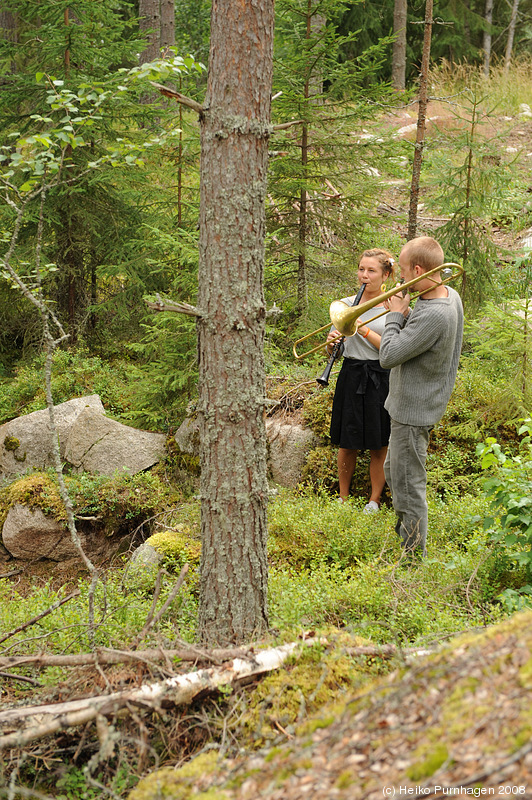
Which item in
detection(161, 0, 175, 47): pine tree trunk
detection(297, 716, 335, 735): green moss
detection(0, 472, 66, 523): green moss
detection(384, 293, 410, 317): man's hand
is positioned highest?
detection(161, 0, 175, 47): pine tree trunk

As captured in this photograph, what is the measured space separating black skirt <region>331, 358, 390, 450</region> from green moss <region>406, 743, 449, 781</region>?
3.42 m

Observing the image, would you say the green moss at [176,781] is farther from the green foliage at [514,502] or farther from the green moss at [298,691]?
the green foliage at [514,502]

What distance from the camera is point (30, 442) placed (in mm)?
7094

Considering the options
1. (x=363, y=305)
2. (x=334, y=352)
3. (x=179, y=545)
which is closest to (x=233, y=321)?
(x=363, y=305)

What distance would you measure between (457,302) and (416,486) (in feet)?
4.05

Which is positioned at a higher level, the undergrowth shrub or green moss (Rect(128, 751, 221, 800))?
green moss (Rect(128, 751, 221, 800))

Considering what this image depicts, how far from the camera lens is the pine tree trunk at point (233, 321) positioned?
277cm

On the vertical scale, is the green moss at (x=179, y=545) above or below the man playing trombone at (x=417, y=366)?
below

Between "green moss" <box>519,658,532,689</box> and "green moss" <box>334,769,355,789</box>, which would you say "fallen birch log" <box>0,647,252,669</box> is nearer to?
"green moss" <box>334,769,355,789</box>

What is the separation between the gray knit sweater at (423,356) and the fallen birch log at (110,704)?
2.03m

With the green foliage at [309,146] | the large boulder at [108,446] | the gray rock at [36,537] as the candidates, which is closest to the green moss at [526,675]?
the gray rock at [36,537]

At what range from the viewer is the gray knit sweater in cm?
362

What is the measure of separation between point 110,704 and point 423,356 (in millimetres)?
2650

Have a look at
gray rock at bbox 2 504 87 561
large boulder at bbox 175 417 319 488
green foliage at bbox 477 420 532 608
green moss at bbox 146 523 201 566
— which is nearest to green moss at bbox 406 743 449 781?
green foliage at bbox 477 420 532 608
